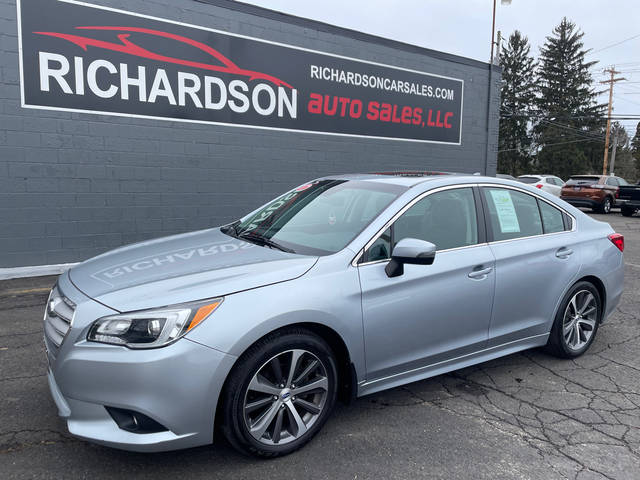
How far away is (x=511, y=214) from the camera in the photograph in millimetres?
3951

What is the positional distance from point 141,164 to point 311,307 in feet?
20.1

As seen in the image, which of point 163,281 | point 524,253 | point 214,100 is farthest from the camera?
point 214,100

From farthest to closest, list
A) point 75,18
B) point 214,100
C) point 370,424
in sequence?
point 214,100 < point 75,18 < point 370,424

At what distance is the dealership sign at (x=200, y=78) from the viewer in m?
7.12

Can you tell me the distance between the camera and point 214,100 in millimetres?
8539

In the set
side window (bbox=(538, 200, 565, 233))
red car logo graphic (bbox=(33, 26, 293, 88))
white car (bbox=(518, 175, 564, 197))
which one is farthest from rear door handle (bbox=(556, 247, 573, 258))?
white car (bbox=(518, 175, 564, 197))

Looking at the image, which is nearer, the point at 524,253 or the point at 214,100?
the point at 524,253

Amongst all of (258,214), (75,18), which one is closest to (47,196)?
(75,18)

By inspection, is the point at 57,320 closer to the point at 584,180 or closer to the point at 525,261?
the point at 525,261

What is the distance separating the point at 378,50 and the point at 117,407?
970 cm

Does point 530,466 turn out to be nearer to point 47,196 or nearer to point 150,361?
point 150,361

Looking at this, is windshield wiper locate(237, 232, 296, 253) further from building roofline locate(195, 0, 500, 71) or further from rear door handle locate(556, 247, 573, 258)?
building roofline locate(195, 0, 500, 71)

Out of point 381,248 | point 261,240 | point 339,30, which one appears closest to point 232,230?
point 261,240

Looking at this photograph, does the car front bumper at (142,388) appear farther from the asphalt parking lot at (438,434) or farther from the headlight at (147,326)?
the asphalt parking lot at (438,434)
